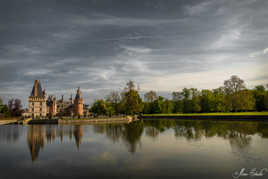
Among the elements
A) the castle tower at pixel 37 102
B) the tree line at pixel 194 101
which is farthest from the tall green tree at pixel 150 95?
the castle tower at pixel 37 102

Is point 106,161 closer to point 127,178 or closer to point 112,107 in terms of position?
point 127,178

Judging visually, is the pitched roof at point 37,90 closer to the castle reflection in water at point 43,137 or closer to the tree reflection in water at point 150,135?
the tree reflection in water at point 150,135

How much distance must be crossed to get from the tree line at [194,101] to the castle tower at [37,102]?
31846 mm

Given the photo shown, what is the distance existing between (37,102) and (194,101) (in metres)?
76.8

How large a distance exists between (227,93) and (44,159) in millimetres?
64002

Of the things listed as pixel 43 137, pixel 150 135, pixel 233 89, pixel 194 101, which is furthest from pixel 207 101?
pixel 43 137

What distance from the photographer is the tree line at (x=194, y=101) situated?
211 feet

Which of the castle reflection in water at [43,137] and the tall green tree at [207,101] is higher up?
the tall green tree at [207,101]

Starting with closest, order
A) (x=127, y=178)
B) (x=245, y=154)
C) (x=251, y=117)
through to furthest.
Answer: (x=127, y=178), (x=245, y=154), (x=251, y=117)

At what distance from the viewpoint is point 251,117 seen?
51969 millimetres

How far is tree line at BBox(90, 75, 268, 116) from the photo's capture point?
64.3 meters

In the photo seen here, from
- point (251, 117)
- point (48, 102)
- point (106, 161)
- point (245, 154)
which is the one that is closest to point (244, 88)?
point (251, 117)

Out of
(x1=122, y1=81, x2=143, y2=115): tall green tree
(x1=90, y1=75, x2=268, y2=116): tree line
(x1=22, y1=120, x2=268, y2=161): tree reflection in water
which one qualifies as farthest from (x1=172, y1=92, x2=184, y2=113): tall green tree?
(x1=22, y1=120, x2=268, y2=161): tree reflection in water

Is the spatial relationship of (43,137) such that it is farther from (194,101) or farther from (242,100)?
(194,101)
